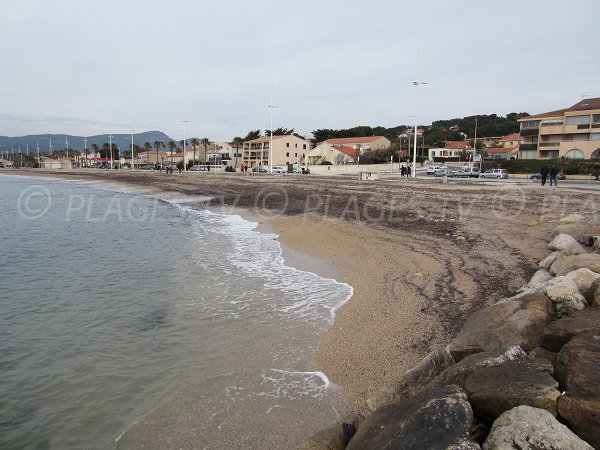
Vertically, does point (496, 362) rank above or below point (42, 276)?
above

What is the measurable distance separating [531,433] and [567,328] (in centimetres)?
193

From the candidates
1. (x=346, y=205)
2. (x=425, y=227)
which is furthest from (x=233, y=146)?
(x=425, y=227)

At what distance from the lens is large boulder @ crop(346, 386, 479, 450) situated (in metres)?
3.23

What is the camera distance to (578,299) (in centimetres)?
524

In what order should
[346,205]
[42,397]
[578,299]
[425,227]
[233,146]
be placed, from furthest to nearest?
[233,146] < [346,205] < [425,227] < [42,397] < [578,299]

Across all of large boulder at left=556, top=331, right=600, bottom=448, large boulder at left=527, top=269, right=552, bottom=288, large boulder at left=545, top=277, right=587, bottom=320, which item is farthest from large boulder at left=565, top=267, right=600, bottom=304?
large boulder at left=527, top=269, right=552, bottom=288

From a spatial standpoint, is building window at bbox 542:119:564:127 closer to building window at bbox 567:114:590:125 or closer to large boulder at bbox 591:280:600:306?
building window at bbox 567:114:590:125

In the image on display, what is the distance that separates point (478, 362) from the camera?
4164 millimetres

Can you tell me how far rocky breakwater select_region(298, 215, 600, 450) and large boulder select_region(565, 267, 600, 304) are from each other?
0.01 m

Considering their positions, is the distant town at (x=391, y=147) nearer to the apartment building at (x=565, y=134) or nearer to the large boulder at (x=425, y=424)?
the apartment building at (x=565, y=134)

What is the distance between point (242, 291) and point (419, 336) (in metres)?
4.69

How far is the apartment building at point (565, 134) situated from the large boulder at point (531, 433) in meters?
67.9

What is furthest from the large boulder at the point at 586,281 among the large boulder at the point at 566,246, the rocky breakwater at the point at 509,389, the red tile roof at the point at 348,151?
the red tile roof at the point at 348,151

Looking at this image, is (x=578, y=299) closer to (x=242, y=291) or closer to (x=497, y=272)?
(x=497, y=272)
